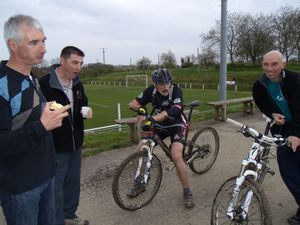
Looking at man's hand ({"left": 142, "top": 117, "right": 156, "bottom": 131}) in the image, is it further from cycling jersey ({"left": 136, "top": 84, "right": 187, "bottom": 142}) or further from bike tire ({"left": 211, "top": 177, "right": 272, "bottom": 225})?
bike tire ({"left": 211, "top": 177, "right": 272, "bottom": 225})

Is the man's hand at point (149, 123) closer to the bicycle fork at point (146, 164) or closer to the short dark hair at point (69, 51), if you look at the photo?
the bicycle fork at point (146, 164)

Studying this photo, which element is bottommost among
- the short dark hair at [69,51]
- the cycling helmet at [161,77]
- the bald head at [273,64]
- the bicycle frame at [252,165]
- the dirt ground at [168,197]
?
the dirt ground at [168,197]

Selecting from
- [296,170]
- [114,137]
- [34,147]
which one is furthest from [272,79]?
[114,137]

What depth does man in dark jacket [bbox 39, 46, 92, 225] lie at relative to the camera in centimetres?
365

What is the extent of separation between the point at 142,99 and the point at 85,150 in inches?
115

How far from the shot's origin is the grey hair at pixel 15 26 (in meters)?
2.29

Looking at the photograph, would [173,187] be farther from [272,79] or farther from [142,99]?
[272,79]

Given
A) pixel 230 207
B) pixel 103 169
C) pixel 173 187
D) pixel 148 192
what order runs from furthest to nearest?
pixel 103 169 < pixel 173 187 < pixel 148 192 < pixel 230 207

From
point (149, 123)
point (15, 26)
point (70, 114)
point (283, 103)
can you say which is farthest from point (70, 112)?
point (283, 103)

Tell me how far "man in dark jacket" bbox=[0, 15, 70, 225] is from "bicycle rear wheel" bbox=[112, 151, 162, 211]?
5.91ft

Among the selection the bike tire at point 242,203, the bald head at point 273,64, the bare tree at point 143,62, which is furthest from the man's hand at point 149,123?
the bare tree at point 143,62

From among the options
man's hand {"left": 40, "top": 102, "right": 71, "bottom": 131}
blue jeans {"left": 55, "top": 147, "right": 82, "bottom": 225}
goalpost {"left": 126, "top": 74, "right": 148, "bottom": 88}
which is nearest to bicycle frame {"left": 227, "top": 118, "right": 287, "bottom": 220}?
blue jeans {"left": 55, "top": 147, "right": 82, "bottom": 225}

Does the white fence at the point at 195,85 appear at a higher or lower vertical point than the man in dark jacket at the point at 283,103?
lower

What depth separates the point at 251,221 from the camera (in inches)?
140
